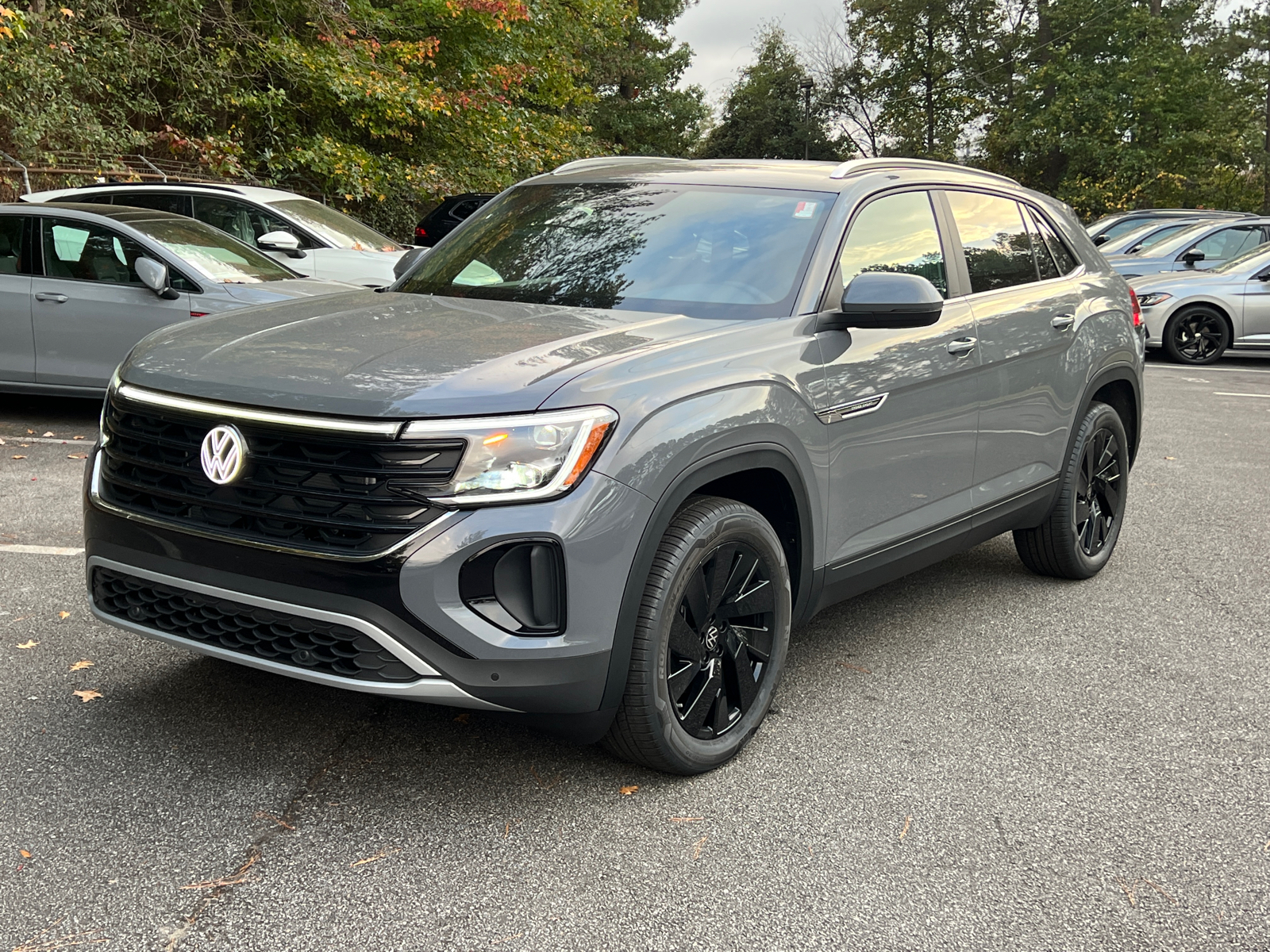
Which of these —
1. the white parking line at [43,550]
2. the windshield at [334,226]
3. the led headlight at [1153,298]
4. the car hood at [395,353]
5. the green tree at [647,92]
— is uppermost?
the green tree at [647,92]

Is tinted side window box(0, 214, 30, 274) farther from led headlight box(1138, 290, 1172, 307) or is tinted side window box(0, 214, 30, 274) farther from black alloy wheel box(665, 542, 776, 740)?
led headlight box(1138, 290, 1172, 307)

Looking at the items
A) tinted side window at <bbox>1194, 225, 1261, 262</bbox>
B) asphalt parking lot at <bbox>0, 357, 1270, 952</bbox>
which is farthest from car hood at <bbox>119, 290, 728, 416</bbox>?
tinted side window at <bbox>1194, 225, 1261, 262</bbox>

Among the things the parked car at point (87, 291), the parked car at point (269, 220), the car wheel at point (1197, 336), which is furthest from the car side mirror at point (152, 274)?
the car wheel at point (1197, 336)

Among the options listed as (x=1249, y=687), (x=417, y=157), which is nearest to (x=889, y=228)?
(x=1249, y=687)

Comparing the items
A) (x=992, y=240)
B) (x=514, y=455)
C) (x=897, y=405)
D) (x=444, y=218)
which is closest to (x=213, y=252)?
(x=992, y=240)

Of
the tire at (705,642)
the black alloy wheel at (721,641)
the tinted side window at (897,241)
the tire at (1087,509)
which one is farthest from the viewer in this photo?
the tire at (1087,509)

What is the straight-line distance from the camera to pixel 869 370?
3912mm

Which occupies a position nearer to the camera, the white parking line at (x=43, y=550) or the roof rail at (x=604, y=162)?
the roof rail at (x=604, y=162)

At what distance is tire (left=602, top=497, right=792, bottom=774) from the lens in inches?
125

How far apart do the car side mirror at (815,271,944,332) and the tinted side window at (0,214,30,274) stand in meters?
6.86

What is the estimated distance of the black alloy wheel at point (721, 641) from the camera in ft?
10.9

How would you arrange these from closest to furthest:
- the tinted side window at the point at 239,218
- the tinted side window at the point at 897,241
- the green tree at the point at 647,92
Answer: the tinted side window at the point at 897,241, the tinted side window at the point at 239,218, the green tree at the point at 647,92

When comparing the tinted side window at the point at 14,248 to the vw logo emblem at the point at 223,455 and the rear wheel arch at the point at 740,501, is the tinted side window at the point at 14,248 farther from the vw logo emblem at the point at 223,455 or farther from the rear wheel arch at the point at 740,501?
the rear wheel arch at the point at 740,501

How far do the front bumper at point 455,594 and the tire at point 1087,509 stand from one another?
2.91 m
